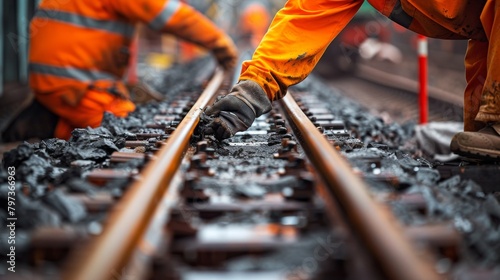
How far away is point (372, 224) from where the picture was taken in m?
2.07

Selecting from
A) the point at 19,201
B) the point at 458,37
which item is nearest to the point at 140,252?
the point at 19,201

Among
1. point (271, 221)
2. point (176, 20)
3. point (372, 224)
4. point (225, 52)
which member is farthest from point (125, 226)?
point (225, 52)

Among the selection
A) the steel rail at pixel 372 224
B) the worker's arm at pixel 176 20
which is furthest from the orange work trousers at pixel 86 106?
the steel rail at pixel 372 224

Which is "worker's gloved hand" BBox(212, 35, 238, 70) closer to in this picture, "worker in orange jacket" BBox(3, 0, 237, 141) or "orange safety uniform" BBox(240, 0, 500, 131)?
"worker in orange jacket" BBox(3, 0, 237, 141)

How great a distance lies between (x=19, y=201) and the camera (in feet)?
8.62

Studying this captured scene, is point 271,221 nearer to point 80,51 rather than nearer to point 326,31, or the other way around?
point 326,31

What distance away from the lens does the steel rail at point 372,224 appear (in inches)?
70.6

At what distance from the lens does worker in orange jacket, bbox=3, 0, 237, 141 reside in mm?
5941

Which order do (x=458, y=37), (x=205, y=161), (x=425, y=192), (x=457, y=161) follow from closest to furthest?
(x=425, y=192), (x=205, y=161), (x=458, y=37), (x=457, y=161)

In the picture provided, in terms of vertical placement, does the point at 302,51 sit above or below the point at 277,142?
above

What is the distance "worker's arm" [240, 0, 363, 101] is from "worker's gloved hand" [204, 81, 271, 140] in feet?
0.24

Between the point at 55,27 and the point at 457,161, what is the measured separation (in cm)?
347

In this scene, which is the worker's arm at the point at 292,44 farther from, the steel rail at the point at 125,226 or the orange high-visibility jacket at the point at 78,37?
the orange high-visibility jacket at the point at 78,37

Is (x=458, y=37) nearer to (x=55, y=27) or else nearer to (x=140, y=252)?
(x=140, y=252)
